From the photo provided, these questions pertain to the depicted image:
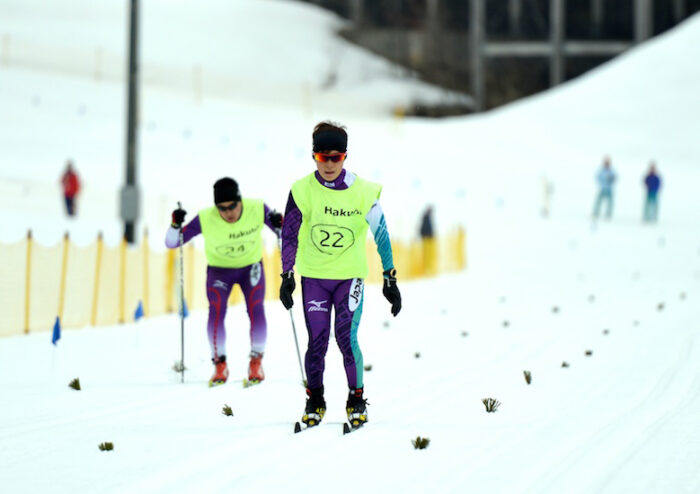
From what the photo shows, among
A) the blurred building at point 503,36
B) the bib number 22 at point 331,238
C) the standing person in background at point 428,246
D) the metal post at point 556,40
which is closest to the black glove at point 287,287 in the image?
the bib number 22 at point 331,238

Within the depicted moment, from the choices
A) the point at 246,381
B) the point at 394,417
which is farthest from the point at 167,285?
the point at 394,417

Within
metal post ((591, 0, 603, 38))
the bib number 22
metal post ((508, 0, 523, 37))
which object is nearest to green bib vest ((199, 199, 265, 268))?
the bib number 22

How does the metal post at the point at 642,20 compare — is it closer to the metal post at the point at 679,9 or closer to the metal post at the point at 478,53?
the metal post at the point at 679,9

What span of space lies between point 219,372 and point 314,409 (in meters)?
2.07

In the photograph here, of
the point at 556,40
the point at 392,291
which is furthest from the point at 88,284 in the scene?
the point at 556,40

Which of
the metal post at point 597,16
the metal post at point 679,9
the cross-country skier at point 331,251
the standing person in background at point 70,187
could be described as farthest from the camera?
the metal post at point 679,9

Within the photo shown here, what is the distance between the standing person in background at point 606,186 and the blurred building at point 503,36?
20.5m

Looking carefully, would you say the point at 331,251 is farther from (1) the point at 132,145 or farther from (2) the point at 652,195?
(2) the point at 652,195

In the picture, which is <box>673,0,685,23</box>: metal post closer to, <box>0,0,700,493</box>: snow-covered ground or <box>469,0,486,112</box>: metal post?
<box>0,0,700,493</box>: snow-covered ground

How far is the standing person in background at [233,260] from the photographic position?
26.8ft

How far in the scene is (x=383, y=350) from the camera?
33.9ft

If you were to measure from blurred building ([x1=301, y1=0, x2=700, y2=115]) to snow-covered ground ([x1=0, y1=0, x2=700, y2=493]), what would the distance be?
606 cm

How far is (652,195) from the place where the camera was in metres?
28.7

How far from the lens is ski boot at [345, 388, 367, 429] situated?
20.4 feet
